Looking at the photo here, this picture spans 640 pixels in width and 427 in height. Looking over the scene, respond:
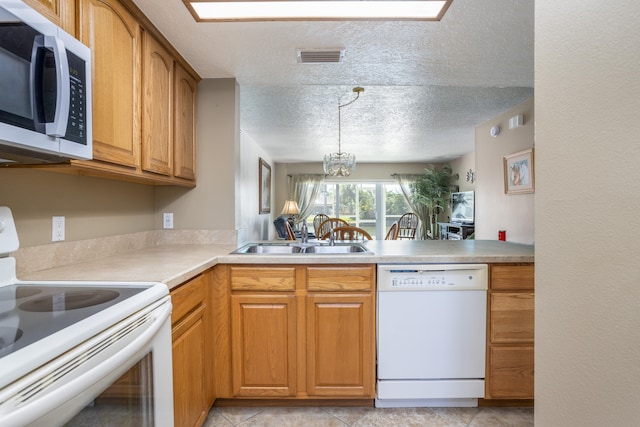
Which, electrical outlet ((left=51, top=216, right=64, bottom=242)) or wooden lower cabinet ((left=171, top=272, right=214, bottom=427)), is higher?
electrical outlet ((left=51, top=216, right=64, bottom=242))

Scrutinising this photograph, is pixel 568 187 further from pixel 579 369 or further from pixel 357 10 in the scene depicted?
pixel 357 10

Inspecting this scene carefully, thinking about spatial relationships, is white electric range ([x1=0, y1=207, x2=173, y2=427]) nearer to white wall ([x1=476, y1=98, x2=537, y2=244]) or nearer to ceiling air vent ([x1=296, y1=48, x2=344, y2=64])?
ceiling air vent ([x1=296, y1=48, x2=344, y2=64])

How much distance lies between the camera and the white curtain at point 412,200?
312 inches

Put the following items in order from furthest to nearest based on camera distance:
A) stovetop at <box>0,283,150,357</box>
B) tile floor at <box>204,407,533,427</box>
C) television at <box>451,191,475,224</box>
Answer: television at <box>451,191,475,224</box> → tile floor at <box>204,407,533,427</box> → stovetop at <box>0,283,150,357</box>

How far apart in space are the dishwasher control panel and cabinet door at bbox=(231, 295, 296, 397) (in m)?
0.57

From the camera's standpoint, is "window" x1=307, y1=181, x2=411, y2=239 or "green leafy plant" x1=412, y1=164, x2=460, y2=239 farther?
"window" x1=307, y1=181, x2=411, y2=239

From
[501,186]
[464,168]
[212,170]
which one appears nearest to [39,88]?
[212,170]

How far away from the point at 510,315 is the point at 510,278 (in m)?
0.22

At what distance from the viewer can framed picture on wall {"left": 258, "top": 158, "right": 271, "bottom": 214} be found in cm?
586

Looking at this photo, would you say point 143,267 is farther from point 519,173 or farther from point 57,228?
point 519,173

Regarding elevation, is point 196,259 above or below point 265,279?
above

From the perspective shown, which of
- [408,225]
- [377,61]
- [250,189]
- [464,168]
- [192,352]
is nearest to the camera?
[192,352]

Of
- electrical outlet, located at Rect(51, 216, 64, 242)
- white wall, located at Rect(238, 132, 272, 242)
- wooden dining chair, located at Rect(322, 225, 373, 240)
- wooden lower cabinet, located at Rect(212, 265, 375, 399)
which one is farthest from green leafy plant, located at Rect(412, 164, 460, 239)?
electrical outlet, located at Rect(51, 216, 64, 242)

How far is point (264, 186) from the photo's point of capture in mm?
6273
